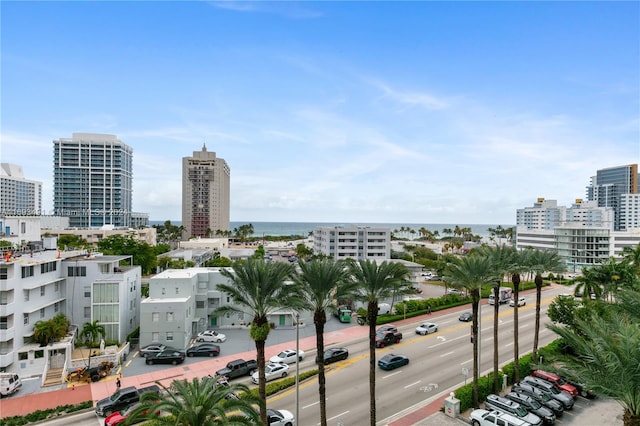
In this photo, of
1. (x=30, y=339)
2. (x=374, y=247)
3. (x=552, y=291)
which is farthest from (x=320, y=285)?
(x=374, y=247)

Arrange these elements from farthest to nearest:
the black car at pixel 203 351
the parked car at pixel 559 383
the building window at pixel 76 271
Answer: the building window at pixel 76 271 → the black car at pixel 203 351 → the parked car at pixel 559 383

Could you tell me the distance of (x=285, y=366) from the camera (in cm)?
3441

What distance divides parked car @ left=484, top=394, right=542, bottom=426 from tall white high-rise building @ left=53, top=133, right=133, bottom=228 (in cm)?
17369

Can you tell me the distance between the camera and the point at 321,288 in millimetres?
23422

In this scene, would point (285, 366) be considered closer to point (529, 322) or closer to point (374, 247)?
point (529, 322)

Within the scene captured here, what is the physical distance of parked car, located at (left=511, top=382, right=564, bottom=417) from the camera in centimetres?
2755

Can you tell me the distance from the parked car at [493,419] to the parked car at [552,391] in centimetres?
624

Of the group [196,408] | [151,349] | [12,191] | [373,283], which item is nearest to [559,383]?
[373,283]

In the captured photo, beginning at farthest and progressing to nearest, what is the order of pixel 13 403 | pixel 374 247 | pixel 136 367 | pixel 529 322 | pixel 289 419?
pixel 374 247
pixel 529 322
pixel 136 367
pixel 13 403
pixel 289 419

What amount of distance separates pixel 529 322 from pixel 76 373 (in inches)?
2145

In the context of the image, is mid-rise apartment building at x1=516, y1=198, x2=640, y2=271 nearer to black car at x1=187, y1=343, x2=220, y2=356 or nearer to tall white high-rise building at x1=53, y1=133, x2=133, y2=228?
black car at x1=187, y1=343, x2=220, y2=356

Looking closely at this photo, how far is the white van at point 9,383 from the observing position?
30969 millimetres

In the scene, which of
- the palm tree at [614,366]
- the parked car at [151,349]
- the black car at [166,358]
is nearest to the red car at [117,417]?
the black car at [166,358]

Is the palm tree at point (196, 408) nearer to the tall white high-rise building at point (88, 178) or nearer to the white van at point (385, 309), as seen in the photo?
the white van at point (385, 309)
